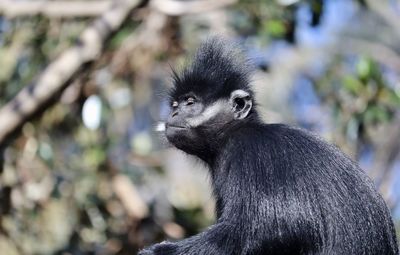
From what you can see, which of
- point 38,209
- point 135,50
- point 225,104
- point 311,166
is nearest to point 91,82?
point 135,50

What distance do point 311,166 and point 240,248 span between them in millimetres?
705

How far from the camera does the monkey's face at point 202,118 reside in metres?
7.04

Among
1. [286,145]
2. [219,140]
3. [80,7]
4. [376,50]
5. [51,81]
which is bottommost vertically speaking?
[376,50]

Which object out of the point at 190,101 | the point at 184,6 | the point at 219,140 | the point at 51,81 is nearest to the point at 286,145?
the point at 219,140

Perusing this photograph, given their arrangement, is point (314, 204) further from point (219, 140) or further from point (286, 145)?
point (219, 140)

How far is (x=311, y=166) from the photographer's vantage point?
6.42m

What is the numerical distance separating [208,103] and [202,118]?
0.13 m

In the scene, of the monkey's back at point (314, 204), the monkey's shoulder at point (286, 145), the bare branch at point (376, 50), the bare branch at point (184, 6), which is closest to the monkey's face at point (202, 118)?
the monkey's shoulder at point (286, 145)

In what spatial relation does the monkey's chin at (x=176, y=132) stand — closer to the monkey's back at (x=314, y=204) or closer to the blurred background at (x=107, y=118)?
the monkey's back at (x=314, y=204)

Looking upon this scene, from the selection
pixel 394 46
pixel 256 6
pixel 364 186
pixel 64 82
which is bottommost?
pixel 394 46

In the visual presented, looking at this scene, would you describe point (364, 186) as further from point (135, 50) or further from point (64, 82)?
point (135, 50)

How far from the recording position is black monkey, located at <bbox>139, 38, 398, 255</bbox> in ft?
20.5

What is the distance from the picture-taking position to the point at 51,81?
28.2 ft

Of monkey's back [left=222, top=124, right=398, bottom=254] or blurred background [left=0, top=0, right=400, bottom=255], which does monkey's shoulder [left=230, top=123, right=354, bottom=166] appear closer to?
monkey's back [left=222, top=124, right=398, bottom=254]
